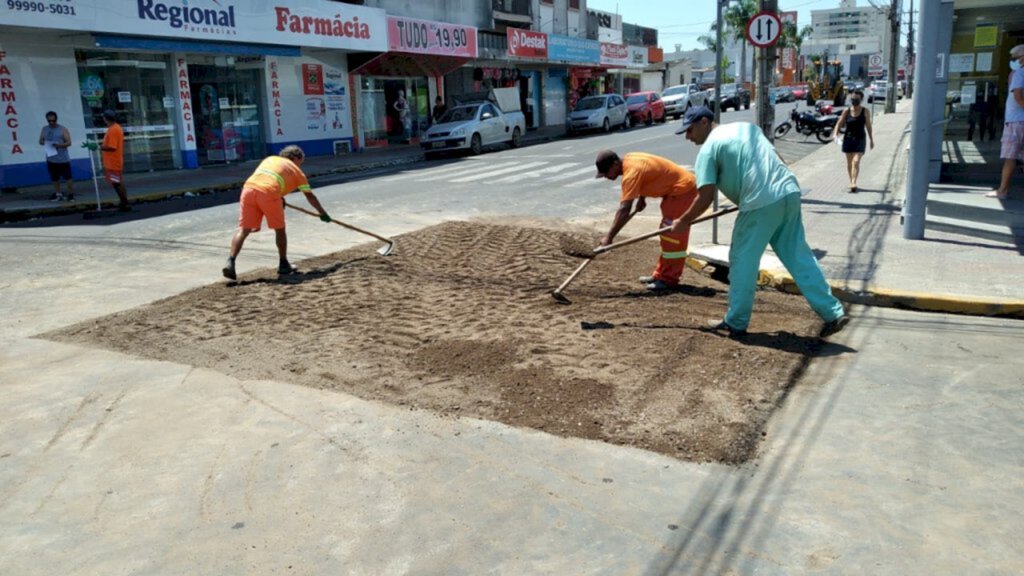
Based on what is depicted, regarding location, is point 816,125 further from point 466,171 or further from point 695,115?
point 695,115

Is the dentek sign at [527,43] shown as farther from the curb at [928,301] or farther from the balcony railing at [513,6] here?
the curb at [928,301]

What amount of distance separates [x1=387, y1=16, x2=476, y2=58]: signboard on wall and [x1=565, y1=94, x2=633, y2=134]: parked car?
4.82 m

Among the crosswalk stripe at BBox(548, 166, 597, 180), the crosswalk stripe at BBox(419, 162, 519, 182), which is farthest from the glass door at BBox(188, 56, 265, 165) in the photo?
the crosswalk stripe at BBox(548, 166, 597, 180)

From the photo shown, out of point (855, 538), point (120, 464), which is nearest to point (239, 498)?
point (120, 464)

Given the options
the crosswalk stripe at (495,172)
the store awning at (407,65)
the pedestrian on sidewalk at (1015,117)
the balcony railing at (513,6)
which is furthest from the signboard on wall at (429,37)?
the pedestrian on sidewalk at (1015,117)

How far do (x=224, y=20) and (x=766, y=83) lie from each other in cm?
1450

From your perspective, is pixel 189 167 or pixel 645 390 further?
pixel 189 167

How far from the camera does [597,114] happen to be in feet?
109

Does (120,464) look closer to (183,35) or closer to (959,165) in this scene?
(959,165)

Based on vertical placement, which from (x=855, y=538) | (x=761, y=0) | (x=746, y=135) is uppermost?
(x=761, y=0)

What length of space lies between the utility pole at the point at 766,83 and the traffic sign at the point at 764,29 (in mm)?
1032

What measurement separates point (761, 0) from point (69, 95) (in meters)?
15.2

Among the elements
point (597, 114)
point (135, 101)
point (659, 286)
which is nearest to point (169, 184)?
point (135, 101)

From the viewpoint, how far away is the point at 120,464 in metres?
4.42
